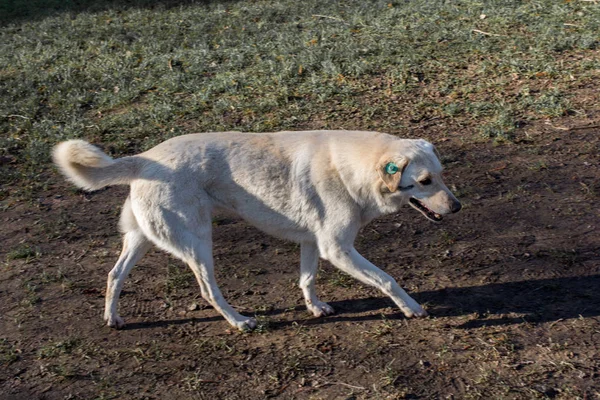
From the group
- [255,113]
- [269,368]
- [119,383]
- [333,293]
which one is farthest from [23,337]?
[255,113]

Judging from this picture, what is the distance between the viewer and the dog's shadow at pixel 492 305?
473cm

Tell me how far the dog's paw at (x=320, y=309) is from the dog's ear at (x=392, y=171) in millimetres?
983

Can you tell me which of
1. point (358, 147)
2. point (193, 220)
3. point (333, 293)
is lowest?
point (333, 293)

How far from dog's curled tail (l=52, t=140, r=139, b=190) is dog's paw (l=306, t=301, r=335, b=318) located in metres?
1.40

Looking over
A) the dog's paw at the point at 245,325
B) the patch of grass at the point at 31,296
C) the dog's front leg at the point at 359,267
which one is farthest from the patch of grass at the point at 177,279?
the dog's front leg at the point at 359,267

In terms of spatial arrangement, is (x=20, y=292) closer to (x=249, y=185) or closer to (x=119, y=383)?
(x=119, y=383)

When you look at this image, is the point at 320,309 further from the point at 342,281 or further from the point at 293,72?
the point at 293,72

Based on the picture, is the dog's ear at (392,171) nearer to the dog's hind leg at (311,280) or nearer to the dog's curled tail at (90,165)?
the dog's hind leg at (311,280)

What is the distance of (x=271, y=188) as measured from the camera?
15.4 ft

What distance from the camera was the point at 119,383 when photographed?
4320mm

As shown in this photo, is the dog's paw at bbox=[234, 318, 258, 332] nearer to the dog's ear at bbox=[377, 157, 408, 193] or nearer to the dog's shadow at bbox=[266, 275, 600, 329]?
the dog's shadow at bbox=[266, 275, 600, 329]

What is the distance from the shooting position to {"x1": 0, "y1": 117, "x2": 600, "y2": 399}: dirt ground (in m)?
4.24

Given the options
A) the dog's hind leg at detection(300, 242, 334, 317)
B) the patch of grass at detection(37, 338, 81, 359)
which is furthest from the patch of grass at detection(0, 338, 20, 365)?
the dog's hind leg at detection(300, 242, 334, 317)

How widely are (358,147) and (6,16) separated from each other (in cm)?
957
